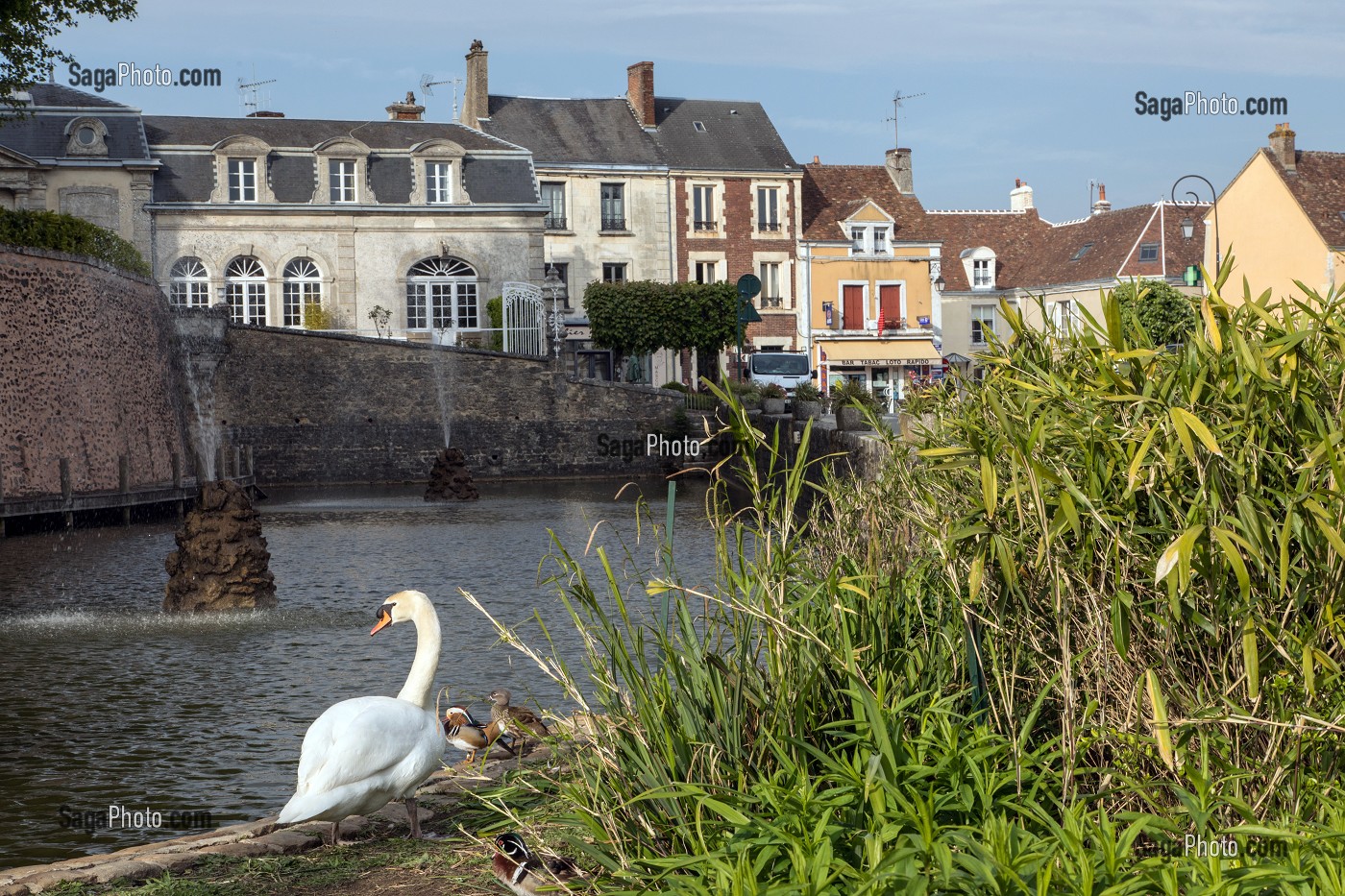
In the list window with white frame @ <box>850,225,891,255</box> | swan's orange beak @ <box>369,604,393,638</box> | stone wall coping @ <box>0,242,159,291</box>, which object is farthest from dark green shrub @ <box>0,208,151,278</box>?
window with white frame @ <box>850,225,891,255</box>

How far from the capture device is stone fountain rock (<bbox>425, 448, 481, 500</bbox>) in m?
30.1

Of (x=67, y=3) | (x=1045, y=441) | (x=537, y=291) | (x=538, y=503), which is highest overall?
(x=67, y=3)

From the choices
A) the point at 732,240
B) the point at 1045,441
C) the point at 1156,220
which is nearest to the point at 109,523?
the point at 1045,441

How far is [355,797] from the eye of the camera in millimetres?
5145

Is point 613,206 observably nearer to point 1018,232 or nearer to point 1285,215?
point 1018,232

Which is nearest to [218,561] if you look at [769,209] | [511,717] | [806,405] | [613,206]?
[511,717]

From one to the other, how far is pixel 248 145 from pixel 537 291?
30.8ft

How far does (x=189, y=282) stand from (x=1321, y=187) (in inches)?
1343

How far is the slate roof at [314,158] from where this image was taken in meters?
41.3

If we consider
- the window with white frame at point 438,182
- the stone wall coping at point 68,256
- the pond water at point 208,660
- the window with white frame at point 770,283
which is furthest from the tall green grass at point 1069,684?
the window with white frame at point 770,283

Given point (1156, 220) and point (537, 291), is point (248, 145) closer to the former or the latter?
point (537, 291)

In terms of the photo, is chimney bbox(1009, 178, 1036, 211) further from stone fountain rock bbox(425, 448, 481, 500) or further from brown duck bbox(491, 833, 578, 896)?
brown duck bbox(491, 833, 578, 896)

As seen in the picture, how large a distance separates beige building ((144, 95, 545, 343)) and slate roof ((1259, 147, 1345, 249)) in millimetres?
22865

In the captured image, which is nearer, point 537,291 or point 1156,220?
point 537,291
